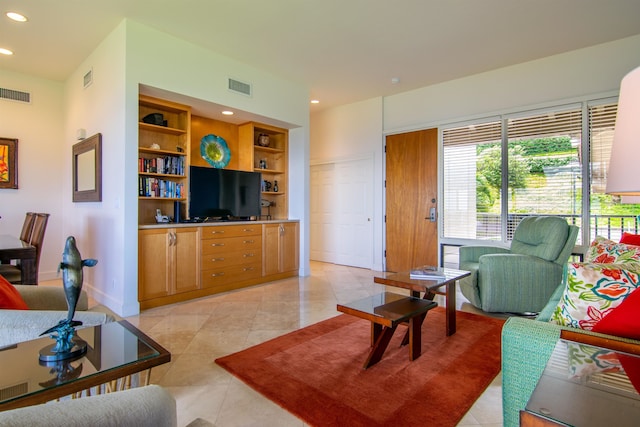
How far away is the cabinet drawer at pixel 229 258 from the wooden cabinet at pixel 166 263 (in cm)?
13

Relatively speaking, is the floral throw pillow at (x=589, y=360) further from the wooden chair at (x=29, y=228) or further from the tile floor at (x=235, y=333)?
the wooden chair at (x=29, y=228)

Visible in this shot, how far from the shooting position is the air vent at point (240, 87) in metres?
4.21

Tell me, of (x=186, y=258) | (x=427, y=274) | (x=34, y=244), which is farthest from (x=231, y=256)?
(x=427, y=274)

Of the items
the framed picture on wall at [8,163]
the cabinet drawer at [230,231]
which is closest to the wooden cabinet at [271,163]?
the cabinet drawer at [230,231]

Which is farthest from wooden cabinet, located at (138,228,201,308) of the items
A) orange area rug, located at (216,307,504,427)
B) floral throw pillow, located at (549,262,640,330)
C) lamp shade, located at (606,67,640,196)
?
lamp shade, located at (606,67,640,196)

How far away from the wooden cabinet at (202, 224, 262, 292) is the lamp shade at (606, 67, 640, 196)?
377 centimetres

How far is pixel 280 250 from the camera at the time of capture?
493 cm

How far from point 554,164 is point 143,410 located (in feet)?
15.8

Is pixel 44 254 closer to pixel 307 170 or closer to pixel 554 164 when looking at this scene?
pixel 307 170

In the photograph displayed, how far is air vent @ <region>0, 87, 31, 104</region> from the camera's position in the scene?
448 cm

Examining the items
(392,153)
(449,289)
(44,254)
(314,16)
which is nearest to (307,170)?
(392,153)

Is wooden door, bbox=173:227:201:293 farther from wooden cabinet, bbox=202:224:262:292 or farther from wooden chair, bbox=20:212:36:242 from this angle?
wooden chair, bbox=20:212:36:242

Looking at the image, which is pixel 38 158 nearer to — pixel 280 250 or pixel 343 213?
pixel 280 250

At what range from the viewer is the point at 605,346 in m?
1.17
